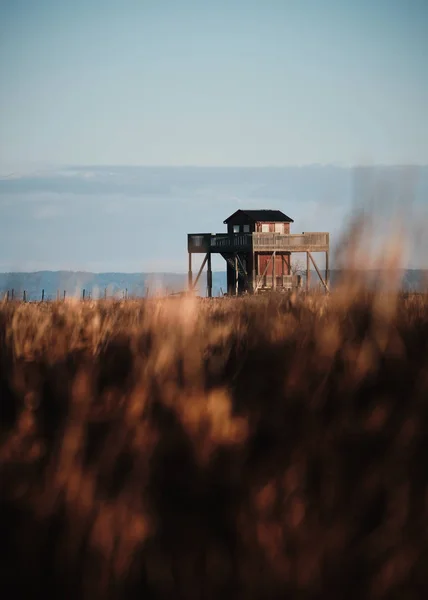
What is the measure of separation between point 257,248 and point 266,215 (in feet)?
39.8

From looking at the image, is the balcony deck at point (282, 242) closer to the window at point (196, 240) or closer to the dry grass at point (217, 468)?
the window at point (196, 240)

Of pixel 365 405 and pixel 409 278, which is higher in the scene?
pixel 409 278

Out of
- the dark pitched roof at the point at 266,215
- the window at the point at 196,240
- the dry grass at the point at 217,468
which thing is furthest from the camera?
the dark pitched roof at the point at 266,215

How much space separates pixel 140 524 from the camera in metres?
2.53

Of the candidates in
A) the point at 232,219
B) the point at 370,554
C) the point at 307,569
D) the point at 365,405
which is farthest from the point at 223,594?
the point at 232,219

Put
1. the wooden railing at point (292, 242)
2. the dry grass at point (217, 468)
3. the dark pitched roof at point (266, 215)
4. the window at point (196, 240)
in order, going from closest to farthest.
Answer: the dry grass at point (217, 468) → the wooden railing at point (292, 242) → the window at point (196, 240) → the dark pitched roof at point (266, 215)

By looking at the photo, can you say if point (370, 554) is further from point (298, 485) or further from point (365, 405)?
point (365, 405)

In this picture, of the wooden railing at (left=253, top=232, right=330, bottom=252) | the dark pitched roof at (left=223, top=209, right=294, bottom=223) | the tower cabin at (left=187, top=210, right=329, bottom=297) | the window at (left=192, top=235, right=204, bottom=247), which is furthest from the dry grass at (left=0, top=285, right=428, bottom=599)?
the dark pitched roof at (left=223, top=209, right=294, bottom=223)

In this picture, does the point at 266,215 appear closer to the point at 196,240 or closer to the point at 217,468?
the point at 196,240

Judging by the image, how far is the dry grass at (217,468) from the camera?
7.73 ft

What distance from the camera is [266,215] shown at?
53.5m

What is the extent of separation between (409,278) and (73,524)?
447 centimetres

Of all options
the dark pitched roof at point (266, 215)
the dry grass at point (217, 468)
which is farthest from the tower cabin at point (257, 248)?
the dry grass at point (217, 468)

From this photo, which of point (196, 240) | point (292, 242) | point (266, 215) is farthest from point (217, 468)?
point (266, 215)
